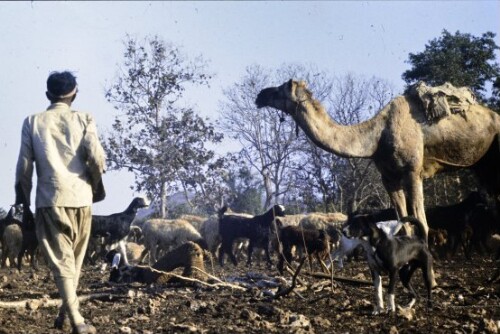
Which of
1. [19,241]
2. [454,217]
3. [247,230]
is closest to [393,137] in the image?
[454,217]

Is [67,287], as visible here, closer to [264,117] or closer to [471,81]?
[471,81]

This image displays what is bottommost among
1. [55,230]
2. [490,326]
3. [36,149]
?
[490,326]

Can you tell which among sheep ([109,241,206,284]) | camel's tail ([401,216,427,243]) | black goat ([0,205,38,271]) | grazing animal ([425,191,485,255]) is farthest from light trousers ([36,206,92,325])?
black goat ([0,205,38,271])

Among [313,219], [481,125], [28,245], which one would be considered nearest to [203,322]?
[481,125]

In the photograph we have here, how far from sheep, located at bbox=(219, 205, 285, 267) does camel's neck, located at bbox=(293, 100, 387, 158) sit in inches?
472

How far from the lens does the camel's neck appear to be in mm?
11258

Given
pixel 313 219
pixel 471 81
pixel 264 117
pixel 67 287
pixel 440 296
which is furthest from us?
pixel 264 117

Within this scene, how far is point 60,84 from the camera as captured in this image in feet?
21.3

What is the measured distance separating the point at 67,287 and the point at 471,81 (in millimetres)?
26217

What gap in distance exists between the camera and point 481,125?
40.9 ft

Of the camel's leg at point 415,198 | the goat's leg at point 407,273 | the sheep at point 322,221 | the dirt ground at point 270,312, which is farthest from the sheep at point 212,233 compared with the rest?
the goat's leg at point 407,273

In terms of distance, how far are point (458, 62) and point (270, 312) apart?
24655 millimetres

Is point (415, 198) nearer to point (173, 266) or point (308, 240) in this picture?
point (173, 266)

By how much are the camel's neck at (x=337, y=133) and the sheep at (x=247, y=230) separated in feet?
39.3
